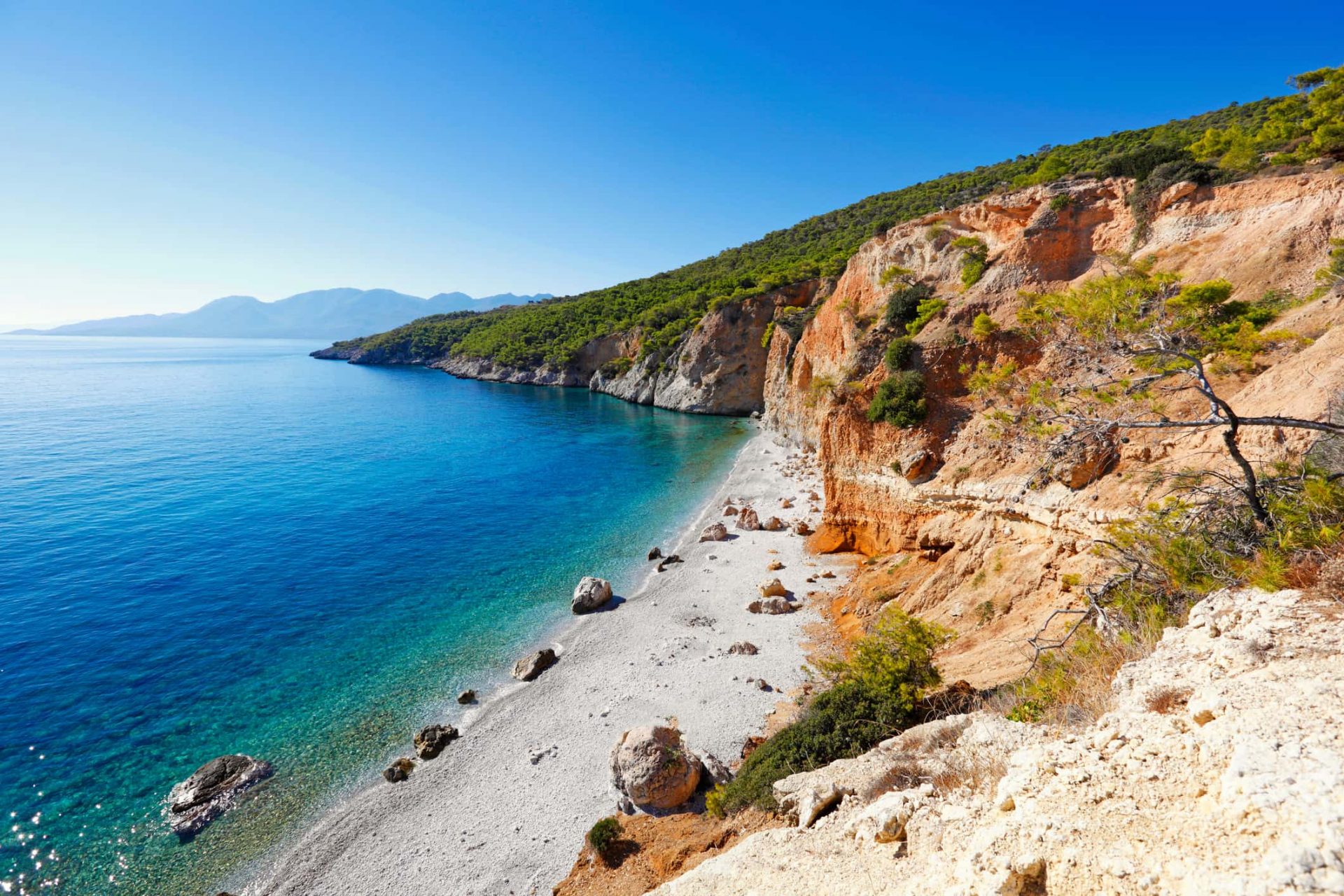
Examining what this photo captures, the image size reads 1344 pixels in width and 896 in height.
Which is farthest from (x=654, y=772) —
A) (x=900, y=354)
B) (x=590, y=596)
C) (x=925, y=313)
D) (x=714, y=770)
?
(x=925, y=313)

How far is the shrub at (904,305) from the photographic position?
24656 millimetres

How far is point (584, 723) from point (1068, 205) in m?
27.5

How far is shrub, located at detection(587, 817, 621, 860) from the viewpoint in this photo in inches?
443

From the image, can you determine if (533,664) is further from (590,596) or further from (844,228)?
(844,228)

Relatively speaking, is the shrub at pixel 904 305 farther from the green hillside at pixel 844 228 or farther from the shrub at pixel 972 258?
the green hillside at pixel 844 228

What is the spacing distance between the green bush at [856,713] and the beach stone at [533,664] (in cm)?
918

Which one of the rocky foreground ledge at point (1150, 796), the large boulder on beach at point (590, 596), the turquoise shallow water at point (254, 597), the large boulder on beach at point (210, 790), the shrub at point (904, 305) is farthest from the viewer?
the shrub at point (904, 305)

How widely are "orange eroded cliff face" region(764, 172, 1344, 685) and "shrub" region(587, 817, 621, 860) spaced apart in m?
8.44

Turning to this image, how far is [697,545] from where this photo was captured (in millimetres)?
27766

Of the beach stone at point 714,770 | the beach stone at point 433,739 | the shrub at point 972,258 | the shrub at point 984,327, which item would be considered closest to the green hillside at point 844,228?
the shrub at point 972,258

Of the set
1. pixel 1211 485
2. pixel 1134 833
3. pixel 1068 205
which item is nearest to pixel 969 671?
pixel 1211 485

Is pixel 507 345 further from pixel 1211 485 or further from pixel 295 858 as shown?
pixel 1211 485

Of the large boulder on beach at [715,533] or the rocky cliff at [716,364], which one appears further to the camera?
the rocky cliff at [716,364]

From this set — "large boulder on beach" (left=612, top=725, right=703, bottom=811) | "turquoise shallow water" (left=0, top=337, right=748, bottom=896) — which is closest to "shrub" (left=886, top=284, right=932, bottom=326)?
"turquoise shallow water" (left=0, top=337, right=748, bottom=896)
